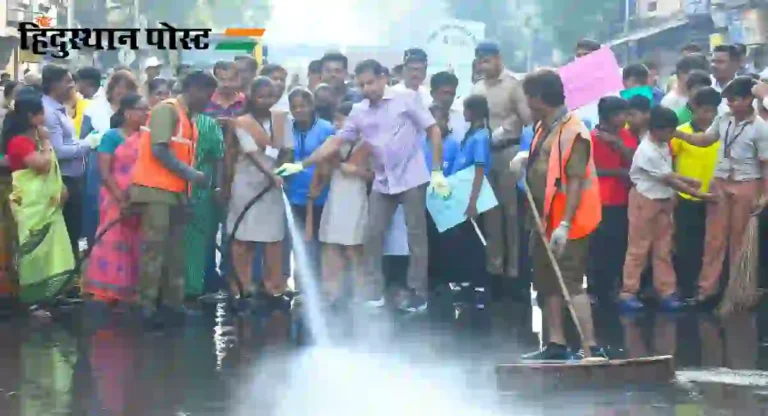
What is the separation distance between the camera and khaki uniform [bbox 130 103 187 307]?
11.0 metres

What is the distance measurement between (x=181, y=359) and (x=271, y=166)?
265 centimetres

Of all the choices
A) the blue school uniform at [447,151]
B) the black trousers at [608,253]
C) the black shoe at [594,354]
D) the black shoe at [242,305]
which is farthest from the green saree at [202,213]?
the black shoe at [594,354]

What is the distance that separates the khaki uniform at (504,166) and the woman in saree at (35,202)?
3.29 meters

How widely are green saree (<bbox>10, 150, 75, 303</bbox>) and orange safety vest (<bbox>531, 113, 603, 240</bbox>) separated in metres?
4.16

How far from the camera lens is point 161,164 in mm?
11109

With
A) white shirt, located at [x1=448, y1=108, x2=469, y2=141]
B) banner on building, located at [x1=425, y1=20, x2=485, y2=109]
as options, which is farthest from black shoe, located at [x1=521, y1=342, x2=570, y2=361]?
banner on building, located at [x1=425, y1=20, x2=485, y2=109]

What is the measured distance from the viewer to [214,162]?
1208 centimetres

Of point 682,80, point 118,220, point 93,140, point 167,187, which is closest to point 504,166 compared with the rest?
point 682,80

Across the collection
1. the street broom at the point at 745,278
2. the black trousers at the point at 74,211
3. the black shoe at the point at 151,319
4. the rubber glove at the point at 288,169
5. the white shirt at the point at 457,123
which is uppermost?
the white shirt at the point at 457,123

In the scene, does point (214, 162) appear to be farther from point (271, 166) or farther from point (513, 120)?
point (513, 120)

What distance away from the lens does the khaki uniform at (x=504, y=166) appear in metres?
12.6

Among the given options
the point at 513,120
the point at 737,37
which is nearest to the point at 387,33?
the point at 737,37

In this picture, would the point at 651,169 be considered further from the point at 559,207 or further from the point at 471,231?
the point at 559,207

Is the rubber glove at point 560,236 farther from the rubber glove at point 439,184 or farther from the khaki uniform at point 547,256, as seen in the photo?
the rubber glove at point 439,184
